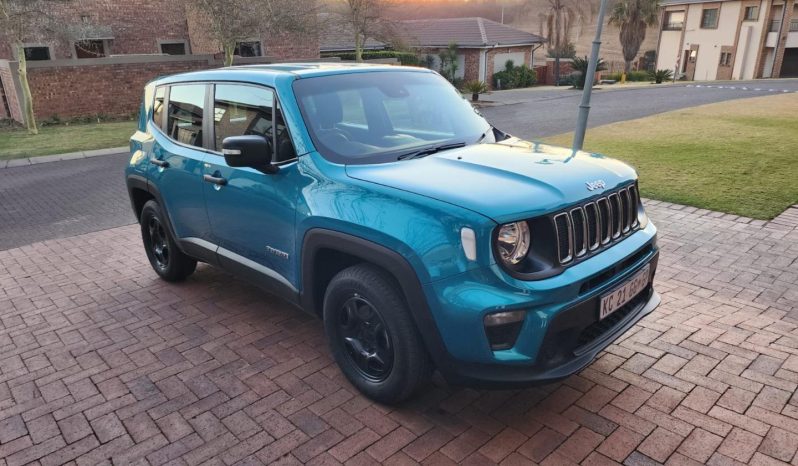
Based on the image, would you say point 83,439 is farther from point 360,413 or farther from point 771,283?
point 771,283

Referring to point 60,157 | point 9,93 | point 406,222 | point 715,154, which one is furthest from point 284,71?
point 9,93

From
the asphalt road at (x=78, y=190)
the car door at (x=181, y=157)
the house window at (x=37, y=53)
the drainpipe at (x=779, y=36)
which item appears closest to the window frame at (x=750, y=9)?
the drainpipe at (x=779, y=36)

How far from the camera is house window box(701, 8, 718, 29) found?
157 feet

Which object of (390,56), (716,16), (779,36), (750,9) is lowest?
(390,56)

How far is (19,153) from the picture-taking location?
42.0ft

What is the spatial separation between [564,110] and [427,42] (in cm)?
2195

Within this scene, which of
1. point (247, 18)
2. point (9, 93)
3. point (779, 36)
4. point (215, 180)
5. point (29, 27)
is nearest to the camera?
point (215, 180)

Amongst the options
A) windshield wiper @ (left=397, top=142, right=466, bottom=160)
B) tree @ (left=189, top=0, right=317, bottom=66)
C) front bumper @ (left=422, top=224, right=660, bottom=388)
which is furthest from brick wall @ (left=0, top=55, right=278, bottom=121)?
front bumper @ (left=422, top=224, right=660, bottom=388)

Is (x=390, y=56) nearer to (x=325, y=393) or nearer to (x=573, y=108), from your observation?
(x=573, y=108)

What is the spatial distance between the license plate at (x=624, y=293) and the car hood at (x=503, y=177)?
542mm

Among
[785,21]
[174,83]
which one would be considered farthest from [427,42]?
[174,83]

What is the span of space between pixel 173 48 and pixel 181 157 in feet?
74.5

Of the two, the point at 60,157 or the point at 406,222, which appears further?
the point at 60,157

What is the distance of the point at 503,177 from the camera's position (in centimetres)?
300
